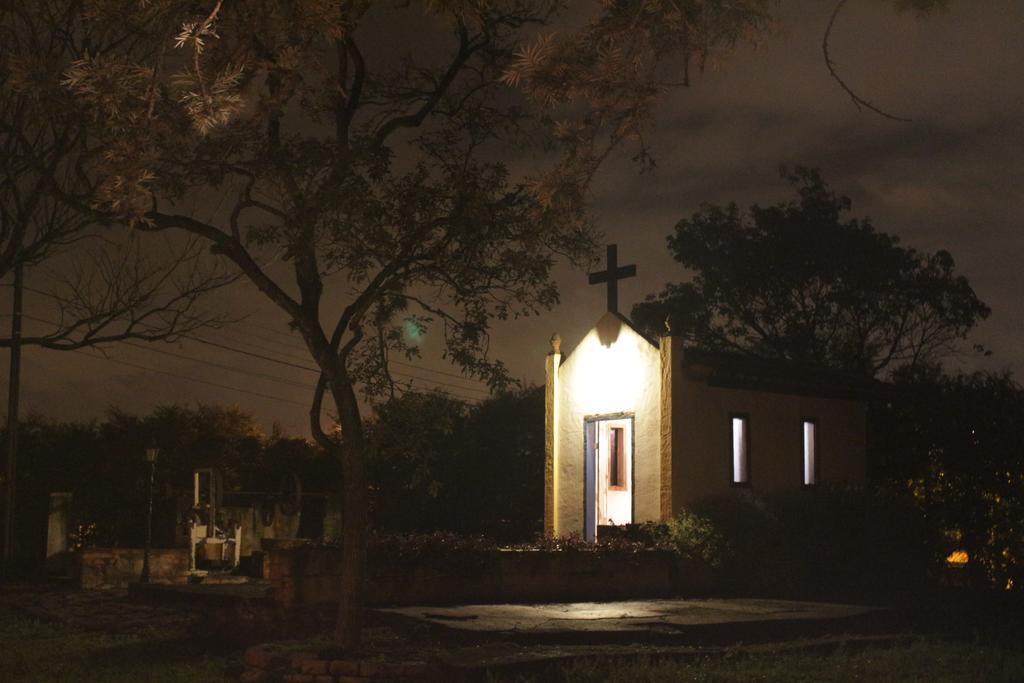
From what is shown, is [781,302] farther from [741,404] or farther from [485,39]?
[485,39]

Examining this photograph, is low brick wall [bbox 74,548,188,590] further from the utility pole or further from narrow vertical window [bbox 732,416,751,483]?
narrow vertical window [bbox 732,416,751,483]

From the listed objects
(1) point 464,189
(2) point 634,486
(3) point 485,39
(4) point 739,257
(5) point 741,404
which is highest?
(4) point 739,257

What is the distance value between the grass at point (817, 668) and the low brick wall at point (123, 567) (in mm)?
12978

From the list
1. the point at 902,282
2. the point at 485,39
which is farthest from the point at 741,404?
the point at 902,282

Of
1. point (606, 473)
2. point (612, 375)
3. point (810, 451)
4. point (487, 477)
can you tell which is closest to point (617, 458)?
point (606, 473)

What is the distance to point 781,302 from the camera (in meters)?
34.2

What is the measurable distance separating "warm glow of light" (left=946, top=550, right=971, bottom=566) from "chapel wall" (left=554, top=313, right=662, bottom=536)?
16.6ft

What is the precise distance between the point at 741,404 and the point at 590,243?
8923 mm

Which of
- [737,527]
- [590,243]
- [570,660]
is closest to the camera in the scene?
Result: [570,660]

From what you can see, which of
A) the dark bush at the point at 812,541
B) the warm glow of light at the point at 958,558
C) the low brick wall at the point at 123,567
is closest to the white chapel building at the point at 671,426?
the dark bush at the point at 812,541

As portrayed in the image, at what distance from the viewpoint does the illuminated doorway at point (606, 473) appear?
827 inches

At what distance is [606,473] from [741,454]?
2.69m

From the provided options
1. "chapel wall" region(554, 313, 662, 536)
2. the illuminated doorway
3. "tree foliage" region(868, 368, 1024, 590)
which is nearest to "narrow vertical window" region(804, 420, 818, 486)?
"tree foliage" region(868, 368, 1024, 590)

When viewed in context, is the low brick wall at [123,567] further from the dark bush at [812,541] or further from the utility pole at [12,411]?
the dark bush at [812,541]
